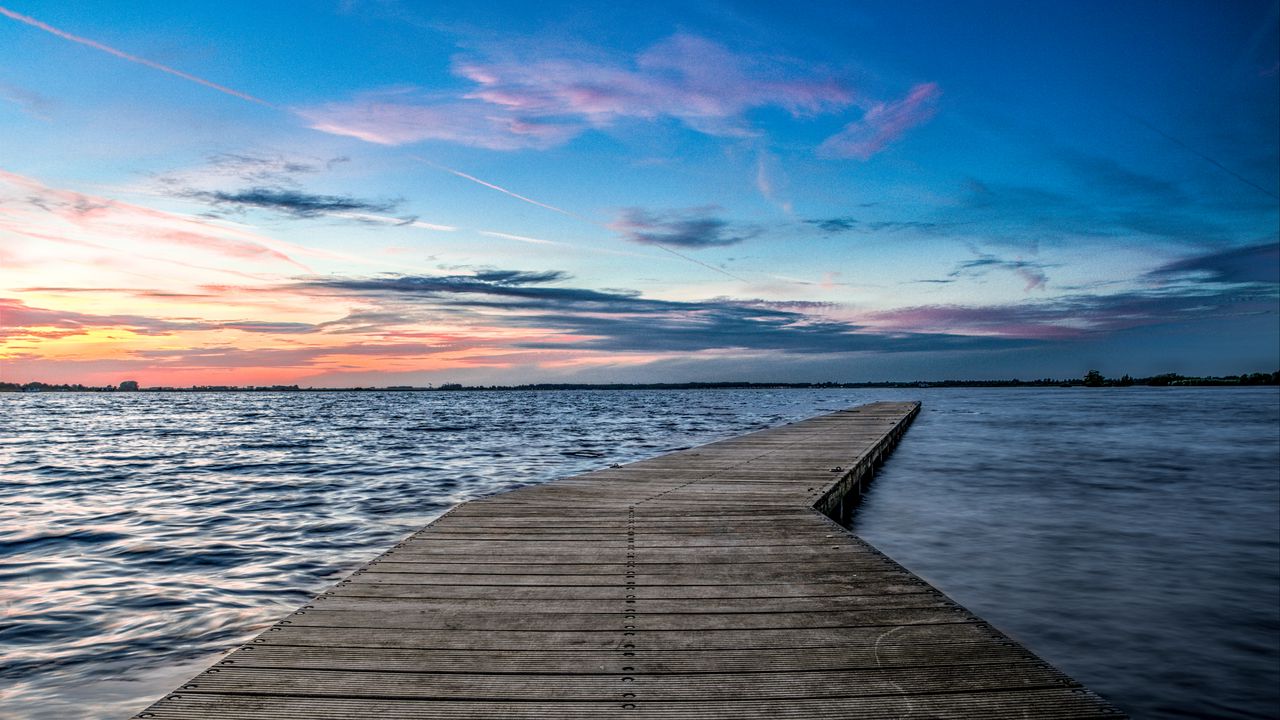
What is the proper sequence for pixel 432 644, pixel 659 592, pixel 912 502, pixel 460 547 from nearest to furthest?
pixel 432 644, pixel 659 592, pixel 460 547, pixel 912 502

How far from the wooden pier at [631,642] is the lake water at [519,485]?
2.09 m

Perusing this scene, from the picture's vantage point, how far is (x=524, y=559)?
6.09m

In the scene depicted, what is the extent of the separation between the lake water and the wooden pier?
2.09 m

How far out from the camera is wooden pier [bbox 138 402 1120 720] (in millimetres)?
3229

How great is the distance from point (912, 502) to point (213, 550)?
470 inches

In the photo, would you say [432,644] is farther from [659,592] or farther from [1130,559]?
[1130,559]

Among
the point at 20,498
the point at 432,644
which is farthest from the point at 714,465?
the point at 20,498

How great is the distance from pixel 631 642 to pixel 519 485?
39.2 feet

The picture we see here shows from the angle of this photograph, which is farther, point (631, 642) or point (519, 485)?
point (519, 485)

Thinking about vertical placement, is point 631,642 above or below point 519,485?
above

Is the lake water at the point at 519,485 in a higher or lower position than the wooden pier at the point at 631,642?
lower

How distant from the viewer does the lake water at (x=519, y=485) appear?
5.98 m

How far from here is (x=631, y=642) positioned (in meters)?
4.01

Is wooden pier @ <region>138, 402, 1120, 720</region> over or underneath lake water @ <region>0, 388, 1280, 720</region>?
over
